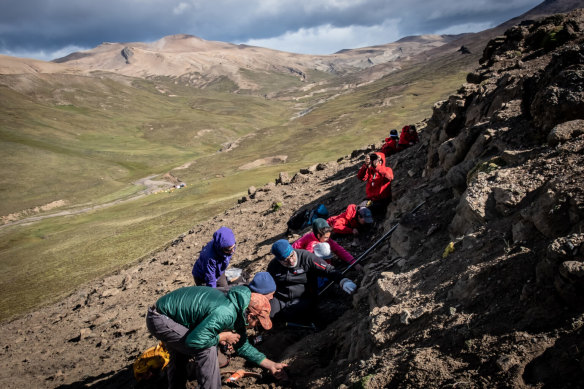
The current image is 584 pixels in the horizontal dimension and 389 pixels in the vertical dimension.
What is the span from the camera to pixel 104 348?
9.99 meters

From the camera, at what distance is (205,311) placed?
523cm

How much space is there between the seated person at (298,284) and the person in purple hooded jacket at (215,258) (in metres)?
1.14

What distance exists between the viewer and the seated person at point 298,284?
7547 mm

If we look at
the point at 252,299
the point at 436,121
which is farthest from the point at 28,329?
the point at 436,121

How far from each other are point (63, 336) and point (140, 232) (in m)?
17.1

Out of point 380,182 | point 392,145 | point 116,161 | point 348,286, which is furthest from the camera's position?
point 116,161

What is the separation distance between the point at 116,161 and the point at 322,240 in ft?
353

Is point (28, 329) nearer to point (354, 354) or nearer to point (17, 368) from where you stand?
point (17, 368)

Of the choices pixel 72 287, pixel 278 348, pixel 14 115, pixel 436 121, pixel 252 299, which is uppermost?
pixel 14 115

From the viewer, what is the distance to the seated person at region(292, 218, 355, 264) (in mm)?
8575

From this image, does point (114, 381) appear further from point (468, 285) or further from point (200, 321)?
point (468, 285)

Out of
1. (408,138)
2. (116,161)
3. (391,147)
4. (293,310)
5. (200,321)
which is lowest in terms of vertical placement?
(293,310)

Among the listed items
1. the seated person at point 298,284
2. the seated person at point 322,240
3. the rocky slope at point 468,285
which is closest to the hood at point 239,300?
the rocky slope at point 468,285

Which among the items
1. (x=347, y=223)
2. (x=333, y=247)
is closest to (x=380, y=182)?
(x=347, y=223)
